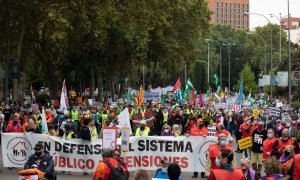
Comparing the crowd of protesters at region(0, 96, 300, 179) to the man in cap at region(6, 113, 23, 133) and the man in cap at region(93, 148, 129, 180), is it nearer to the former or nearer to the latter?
the man in cap at region(6, 113, 23, 133)

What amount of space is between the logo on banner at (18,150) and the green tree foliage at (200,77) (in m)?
109

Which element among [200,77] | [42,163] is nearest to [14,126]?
[42,163]

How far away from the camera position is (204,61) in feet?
430

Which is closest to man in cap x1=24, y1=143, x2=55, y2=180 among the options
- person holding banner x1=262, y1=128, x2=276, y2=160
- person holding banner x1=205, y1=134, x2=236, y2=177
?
person holding banner x1=205, y1=134, x2=236, y2=177

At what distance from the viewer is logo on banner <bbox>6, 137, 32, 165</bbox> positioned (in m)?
18.7

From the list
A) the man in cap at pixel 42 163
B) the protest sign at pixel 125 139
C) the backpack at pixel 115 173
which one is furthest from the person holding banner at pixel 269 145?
the backpack at pixel 115 173

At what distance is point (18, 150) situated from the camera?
18.8 m

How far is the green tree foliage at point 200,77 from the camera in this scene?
127 metres

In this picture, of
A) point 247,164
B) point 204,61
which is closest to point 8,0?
point 247,164

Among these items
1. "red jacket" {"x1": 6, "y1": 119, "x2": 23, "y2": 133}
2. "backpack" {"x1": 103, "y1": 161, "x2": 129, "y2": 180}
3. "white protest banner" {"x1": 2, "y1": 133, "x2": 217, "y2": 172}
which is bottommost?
"white protest banner" {"x1": 2, "y1": 133, "x2": 217, "y2": 172}

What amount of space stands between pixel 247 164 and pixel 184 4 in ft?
172

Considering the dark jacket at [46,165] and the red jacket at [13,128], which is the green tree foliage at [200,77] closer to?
the red jacket at [13,128]

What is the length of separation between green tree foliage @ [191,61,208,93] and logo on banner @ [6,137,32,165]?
108610 millimetres

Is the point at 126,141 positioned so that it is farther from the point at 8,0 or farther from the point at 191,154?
the point at 8,0
